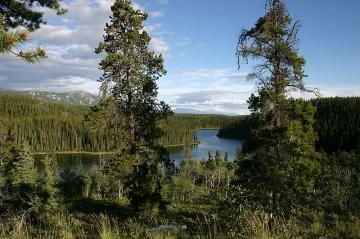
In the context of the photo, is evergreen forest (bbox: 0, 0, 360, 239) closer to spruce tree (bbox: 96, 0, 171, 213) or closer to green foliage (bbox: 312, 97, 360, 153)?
spruce tree (bbox: 96, 0, 171, 213)

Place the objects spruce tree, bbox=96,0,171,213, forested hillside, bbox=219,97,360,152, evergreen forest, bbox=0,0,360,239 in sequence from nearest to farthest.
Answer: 1. evergreen forest, bbox=0,0,360,239
2. spruce tree, bbox=96,0,171,213
3. forested hillside, bbox=219,97,360,152

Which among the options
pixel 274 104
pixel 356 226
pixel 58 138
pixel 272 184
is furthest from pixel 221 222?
pixel 58 138

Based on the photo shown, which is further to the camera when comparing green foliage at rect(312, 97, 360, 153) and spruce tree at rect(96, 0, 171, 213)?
green foliage at rect(312, 97, 360, 153)

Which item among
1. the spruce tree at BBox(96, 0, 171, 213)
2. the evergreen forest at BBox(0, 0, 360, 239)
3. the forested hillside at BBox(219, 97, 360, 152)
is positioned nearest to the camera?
the evergreen forest at BBox(0, 0, 360, 239)

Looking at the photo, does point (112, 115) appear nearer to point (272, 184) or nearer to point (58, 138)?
point (272, 184)

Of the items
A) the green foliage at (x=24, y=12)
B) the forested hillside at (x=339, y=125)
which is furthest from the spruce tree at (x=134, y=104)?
the forested hillside at (x=339, y=125)

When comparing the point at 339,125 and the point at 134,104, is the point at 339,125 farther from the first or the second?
the point at 134,104

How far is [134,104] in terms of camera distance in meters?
22.8

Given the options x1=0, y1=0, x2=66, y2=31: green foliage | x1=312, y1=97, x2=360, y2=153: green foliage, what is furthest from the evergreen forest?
x1=312, y1=97, x2=360, y2=153: green foliage

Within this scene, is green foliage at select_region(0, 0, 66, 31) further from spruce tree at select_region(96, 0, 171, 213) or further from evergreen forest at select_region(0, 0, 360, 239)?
spruce tree at select_region(96, 0, 171, 213)

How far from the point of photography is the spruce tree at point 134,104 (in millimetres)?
22203

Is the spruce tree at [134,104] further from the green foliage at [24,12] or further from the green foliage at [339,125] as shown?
the green foliage at [339,125]

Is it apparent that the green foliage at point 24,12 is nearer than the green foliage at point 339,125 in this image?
Yes

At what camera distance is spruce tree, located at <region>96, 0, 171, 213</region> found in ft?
72.8
